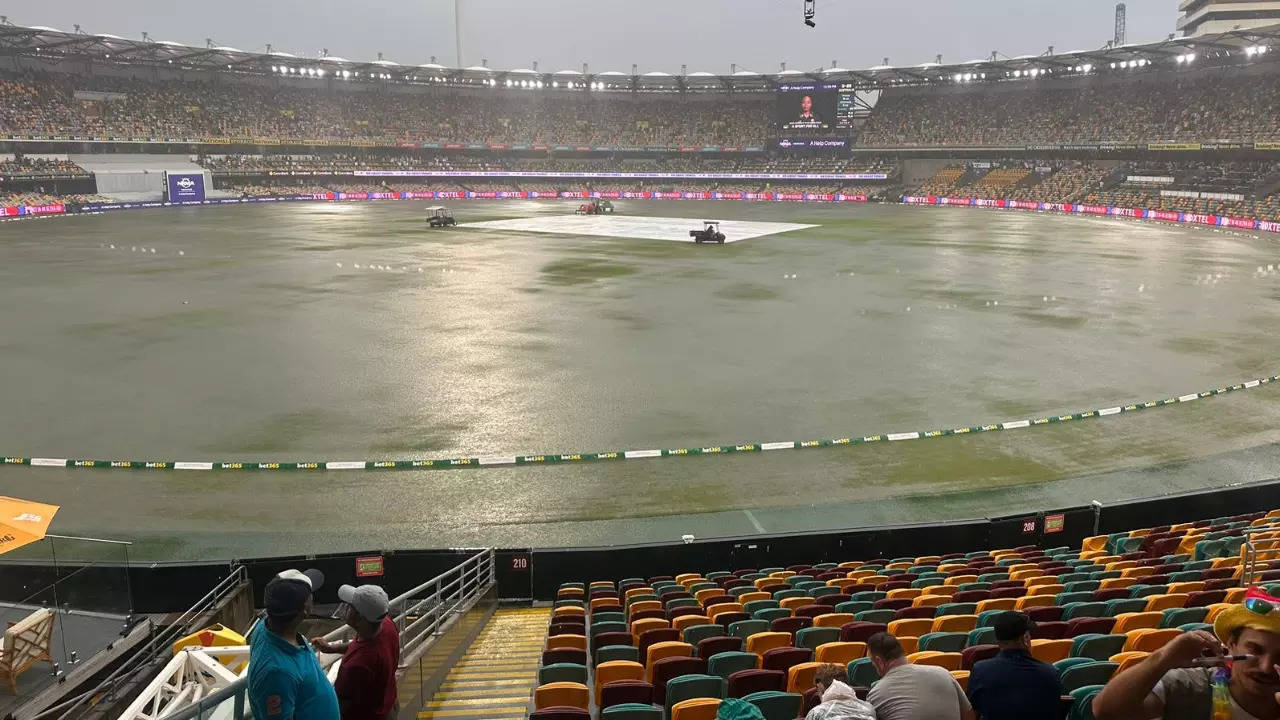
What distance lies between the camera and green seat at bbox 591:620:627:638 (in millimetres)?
9047

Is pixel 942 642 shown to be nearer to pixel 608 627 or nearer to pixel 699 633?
pixel 699 633

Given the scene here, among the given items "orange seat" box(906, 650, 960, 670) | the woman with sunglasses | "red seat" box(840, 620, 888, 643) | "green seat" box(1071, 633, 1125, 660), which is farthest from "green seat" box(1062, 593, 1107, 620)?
the woman with sunglasses

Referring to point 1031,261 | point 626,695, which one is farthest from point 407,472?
point 1031,261

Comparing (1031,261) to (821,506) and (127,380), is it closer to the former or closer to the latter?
(821,506)

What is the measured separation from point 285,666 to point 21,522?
8543 mm

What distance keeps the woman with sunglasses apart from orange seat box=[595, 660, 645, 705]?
4024mm

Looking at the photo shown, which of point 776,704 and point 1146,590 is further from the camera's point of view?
point 1146,590

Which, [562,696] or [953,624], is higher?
[562,696]

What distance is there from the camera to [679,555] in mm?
12680

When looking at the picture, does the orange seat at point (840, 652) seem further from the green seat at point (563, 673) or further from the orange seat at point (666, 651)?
the green seat at point (563, 673)

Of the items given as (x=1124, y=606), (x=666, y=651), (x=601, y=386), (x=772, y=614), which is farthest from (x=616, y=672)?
(x=601, y=386)

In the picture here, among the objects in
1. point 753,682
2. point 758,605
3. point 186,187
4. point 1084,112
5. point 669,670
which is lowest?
point 758,605

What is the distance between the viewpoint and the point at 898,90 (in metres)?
119

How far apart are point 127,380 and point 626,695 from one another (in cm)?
2134
